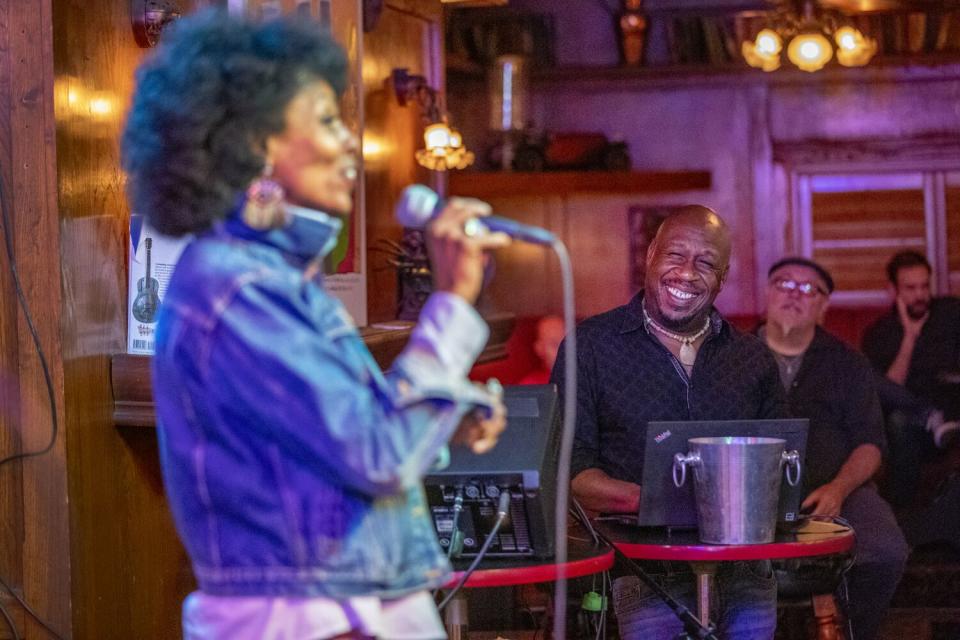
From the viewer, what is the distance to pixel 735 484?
9.22ft

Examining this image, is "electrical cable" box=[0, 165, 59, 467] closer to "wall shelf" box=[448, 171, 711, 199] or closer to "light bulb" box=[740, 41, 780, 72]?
"wall shelf" box=[448, 171, 711, 199]

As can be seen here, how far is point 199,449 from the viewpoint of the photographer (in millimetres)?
1422

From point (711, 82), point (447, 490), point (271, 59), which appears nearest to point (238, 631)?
point (271, 59)

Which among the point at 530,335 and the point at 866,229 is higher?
the point at 866,229

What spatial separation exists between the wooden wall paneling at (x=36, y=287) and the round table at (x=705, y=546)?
1.33m

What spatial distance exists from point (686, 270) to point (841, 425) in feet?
4.89

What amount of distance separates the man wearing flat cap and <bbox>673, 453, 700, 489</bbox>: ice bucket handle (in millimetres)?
1425

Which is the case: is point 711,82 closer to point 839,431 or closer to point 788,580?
point 839,431

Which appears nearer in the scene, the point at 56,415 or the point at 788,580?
the point at 56,415

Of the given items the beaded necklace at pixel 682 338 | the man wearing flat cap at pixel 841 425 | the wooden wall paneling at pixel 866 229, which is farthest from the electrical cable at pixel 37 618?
the wooden wall paneling at pixel 866 229

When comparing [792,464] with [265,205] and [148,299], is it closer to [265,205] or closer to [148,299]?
[148,299]

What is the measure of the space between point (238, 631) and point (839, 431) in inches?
138

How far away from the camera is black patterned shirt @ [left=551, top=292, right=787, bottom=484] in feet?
11.1

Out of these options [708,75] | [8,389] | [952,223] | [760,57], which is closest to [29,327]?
[8,389]
